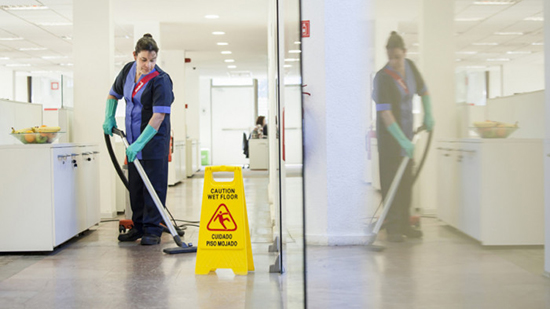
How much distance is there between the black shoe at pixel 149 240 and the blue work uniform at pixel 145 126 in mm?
30

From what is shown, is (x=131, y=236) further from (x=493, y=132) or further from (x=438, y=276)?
(x=493, y=132)

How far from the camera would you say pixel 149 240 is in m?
4.45

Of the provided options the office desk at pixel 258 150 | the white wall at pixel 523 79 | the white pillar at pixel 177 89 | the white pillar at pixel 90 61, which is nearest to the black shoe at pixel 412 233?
the white wall at pixel 523 79

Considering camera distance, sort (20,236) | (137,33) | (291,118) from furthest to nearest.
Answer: (137,33), (20,236), (291,118)

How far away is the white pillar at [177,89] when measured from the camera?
11.4 meters

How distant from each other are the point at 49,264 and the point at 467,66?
3.12 m

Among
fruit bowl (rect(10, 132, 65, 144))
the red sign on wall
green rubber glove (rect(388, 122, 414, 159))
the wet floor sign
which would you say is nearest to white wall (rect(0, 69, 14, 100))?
fruit bowl (rect(10, 132, 65, 144))

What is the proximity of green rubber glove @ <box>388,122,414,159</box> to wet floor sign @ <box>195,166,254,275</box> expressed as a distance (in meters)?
1.96

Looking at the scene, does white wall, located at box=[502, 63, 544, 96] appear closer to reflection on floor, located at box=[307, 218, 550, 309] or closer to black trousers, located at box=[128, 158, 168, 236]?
reflection on floor, located at box=[307, 218, 550, 309]

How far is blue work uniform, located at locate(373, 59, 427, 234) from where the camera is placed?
1.47 m

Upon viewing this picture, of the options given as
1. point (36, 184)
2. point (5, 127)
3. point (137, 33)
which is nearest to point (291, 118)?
point (36, 184)

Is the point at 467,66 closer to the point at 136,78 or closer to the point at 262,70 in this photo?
the point at 136,78

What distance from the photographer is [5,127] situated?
4.89 metres

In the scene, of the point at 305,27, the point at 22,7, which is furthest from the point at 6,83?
the point at 305,27
